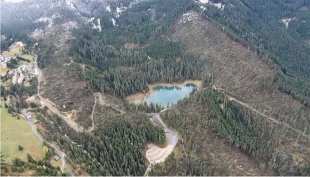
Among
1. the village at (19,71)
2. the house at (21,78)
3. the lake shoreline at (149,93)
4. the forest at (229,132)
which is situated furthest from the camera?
the village at (19,71)

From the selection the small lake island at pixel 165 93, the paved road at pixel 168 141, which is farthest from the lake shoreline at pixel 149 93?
the paved road at pixel 168 141

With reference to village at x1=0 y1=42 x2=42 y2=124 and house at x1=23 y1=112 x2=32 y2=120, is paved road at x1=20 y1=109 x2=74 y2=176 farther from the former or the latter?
village at x1=0 y1=42 x2=42 y2=124

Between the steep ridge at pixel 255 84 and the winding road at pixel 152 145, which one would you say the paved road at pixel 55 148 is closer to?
the winding road at pixel 152 145

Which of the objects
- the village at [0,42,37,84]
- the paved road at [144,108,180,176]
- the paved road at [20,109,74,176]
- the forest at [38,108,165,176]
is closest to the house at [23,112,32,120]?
the paved road at [20,109,74,176]

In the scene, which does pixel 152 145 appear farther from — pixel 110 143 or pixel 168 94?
pixel 168 94

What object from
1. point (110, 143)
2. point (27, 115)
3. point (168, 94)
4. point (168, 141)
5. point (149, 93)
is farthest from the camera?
point (149, 93)

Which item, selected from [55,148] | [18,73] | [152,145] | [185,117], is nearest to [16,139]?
[55,148]
